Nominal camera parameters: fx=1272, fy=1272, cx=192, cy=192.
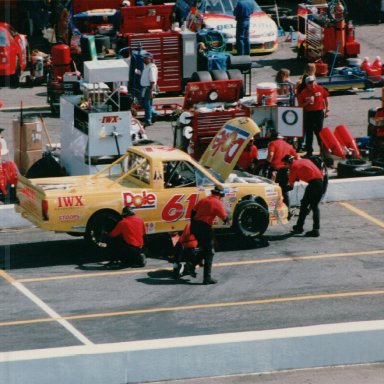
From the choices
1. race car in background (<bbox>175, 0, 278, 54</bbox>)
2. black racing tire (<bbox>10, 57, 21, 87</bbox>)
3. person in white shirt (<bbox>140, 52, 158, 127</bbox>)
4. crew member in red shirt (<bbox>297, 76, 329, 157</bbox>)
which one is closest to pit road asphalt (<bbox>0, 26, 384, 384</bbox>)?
crew member in red shirt (<bbox>297, 76, 329, 157</bbox>)

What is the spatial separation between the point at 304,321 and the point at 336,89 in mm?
14883

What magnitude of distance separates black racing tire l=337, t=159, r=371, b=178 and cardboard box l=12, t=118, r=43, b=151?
5.51 meters

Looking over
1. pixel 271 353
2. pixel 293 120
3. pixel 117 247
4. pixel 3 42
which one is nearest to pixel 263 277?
pixel 117 247

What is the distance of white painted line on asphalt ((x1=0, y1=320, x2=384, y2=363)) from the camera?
1358 centimetres

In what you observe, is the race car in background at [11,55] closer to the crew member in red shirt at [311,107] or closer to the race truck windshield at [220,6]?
the race truck windshield at [220,6]

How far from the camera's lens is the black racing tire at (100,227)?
18.8 metres

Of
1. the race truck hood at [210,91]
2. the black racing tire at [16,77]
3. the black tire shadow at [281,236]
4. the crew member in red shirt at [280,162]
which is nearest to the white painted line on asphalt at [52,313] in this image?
the black tire shadow at [281,236]

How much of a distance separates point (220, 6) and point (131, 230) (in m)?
18.1

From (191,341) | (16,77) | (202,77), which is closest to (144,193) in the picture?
(191,341)

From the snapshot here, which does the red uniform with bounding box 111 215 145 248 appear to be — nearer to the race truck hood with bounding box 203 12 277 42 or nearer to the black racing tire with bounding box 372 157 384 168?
the black racing tire with bounding box 372 157 384 168

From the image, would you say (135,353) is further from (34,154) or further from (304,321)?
(34,154)

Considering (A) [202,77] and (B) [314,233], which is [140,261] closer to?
(B) [314,233]

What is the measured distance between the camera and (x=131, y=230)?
60.1 feet

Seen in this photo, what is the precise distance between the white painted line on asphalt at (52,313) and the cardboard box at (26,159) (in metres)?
5.63
